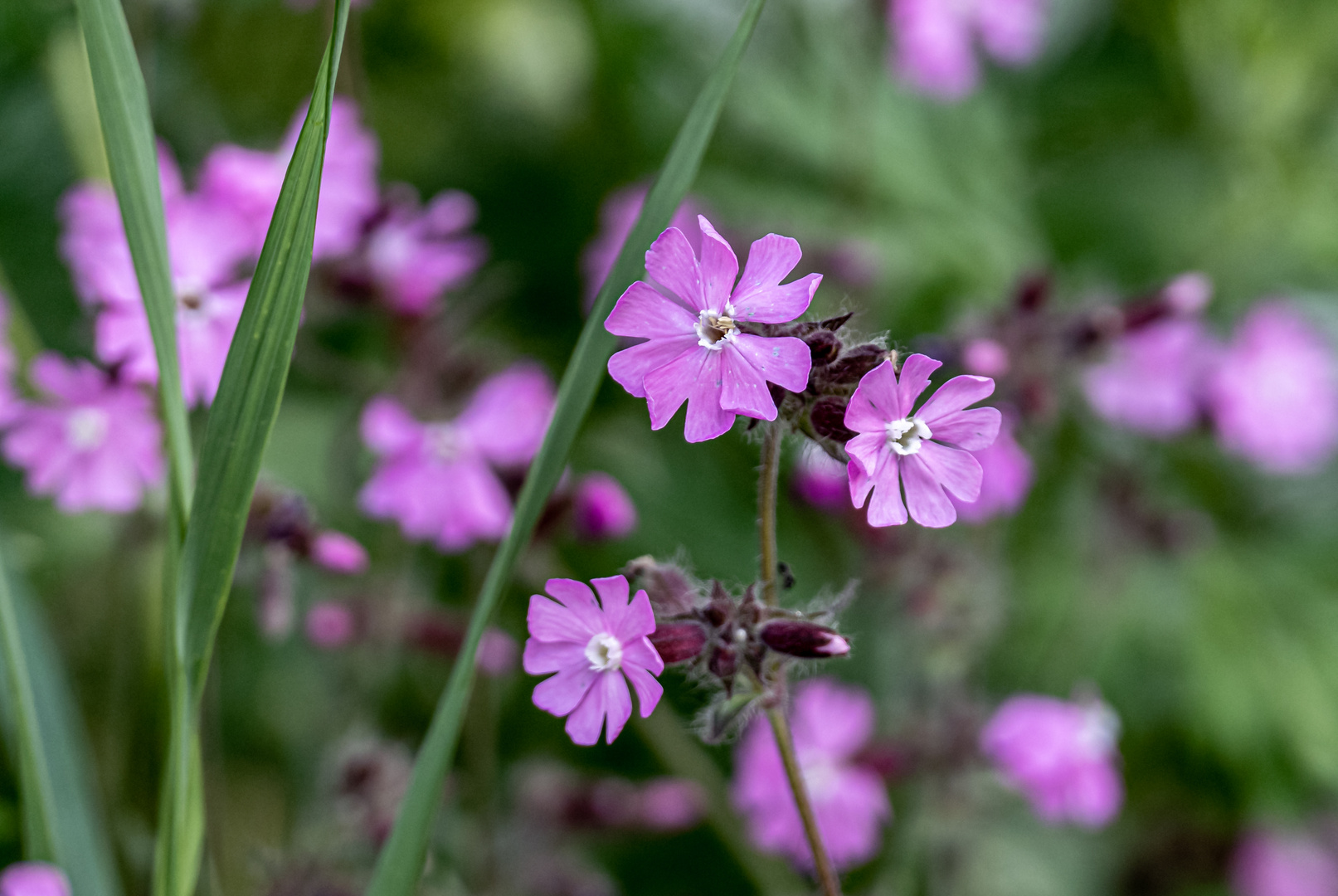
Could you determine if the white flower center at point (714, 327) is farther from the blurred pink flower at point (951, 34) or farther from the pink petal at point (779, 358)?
the blurred pink flower at point (951, 34)

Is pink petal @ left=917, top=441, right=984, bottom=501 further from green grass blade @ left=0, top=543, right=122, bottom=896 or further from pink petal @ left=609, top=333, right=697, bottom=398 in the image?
green grass blade @ left=0, top=543, right=122, bottom=896

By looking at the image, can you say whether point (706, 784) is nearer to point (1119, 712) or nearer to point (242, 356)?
point (1119, 712)

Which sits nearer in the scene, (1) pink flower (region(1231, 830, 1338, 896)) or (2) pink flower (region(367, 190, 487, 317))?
(2) pink flower (region(367, 190, 487, 317))

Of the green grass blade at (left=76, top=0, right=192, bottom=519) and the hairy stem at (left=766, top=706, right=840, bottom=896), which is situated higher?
the green grass blade at (left=76, top=0, right=192, bottom=519)

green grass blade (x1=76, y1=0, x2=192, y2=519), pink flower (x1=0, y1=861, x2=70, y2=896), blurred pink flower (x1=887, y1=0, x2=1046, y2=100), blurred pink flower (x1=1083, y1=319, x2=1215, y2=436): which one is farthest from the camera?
blurred pink flower (x1=887, y1=0, x2=1046, y2=100)

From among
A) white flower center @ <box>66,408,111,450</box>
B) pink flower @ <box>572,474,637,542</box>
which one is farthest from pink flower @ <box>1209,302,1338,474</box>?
white flower center @ <box>66,408,111,450</box>

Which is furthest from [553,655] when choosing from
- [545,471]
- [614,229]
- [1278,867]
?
[1278,867]

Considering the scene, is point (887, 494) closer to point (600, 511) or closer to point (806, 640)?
point (806, 640)
